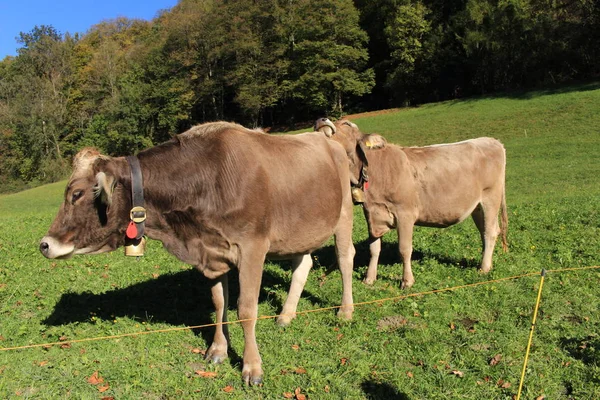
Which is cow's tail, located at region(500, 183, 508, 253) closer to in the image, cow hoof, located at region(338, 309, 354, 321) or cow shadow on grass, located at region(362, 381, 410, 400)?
cow hoof, located at region(338, 309, 354, 321)

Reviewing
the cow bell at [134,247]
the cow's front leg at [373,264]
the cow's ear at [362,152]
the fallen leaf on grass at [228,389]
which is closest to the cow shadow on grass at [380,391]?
the fallen leaf on grass at [228,389]

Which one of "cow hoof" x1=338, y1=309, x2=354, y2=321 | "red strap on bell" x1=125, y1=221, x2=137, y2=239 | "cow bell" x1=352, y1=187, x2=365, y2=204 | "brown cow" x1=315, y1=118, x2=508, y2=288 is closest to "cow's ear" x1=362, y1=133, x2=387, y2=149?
"brown cow" x1=315, y1=118, x2=508, y2=288

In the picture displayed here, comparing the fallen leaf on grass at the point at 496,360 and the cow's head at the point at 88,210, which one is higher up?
the cow's head at the point at 88,210

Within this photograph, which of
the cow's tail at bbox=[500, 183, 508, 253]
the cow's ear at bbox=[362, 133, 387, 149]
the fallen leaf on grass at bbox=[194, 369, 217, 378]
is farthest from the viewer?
the cow's tail at bbox=[500, 183, 508, 253]

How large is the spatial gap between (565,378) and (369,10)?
71656mm

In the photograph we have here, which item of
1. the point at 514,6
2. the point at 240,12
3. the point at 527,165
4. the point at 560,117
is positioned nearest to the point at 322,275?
the point at 527,165

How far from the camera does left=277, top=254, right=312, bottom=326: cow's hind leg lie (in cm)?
630

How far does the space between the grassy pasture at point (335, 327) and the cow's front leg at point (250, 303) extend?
0.15 meters

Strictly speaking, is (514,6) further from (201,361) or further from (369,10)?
(201,361)

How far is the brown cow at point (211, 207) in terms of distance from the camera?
4555 millimetres

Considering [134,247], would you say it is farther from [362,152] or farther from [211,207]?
[362,152]

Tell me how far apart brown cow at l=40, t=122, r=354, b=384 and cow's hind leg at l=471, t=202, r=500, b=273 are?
3.90 m

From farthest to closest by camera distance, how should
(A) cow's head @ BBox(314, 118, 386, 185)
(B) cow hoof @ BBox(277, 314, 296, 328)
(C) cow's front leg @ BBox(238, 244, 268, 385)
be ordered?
1. (A) cow's head @ BBox(314, 118, 386, 185)
2. (B) cow hoof @ BBox(277, 314, 296, 328)
3. (C) cow's front leg @ BBox(238, 244, 268, 385)

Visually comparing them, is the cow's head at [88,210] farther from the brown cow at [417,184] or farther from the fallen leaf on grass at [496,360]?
the fallen leaf on grass at [496,360]
